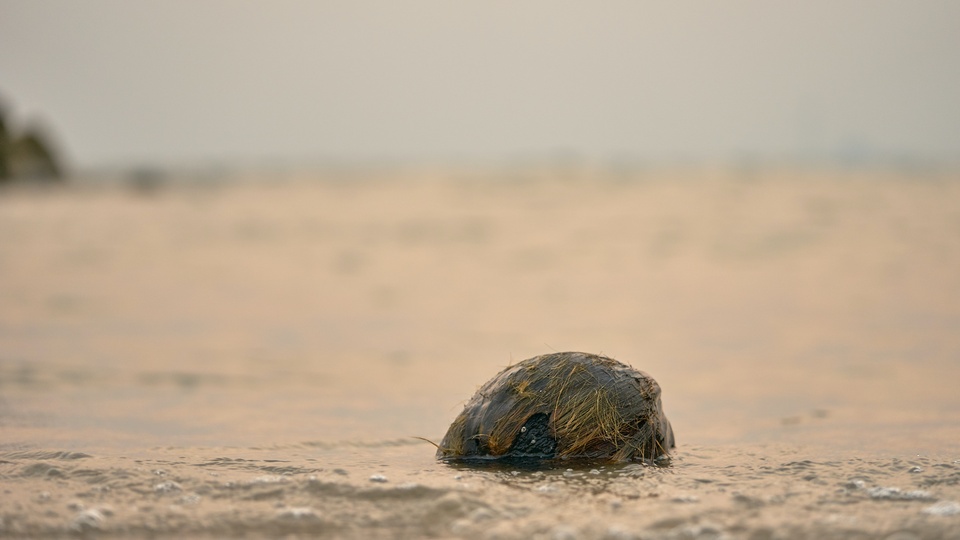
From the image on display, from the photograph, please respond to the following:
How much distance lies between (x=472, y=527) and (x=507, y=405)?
1668 millimetres

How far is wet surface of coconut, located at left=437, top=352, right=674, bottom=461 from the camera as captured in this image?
25.0 feet

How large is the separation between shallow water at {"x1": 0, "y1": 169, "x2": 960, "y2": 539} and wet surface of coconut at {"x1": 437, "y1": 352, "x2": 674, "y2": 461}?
0.27m

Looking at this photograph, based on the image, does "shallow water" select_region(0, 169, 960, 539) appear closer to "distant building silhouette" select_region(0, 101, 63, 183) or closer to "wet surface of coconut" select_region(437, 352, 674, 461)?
"wet surface of coconut" select_region(437, 352, 674, 461)

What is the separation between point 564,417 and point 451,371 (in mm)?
5480

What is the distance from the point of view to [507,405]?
7.71m

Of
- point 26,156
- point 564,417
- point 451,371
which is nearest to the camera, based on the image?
point 564,417

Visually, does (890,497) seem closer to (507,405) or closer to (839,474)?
(839,474)

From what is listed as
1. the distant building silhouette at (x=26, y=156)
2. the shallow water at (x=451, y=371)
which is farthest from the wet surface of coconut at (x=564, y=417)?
the distant building silhouette at (x=26, y=156)

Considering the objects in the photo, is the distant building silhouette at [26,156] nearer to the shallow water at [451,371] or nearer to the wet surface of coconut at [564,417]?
the shallow water at [451,371]

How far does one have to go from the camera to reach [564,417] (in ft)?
25.1

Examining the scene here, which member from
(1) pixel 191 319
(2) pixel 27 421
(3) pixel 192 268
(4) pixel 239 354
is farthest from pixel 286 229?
(2) pixel 27 421

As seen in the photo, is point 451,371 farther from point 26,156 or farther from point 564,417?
point 26,156

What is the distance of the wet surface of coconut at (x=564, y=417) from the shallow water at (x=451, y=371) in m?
0.27

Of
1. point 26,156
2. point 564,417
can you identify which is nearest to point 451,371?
point 564,417
